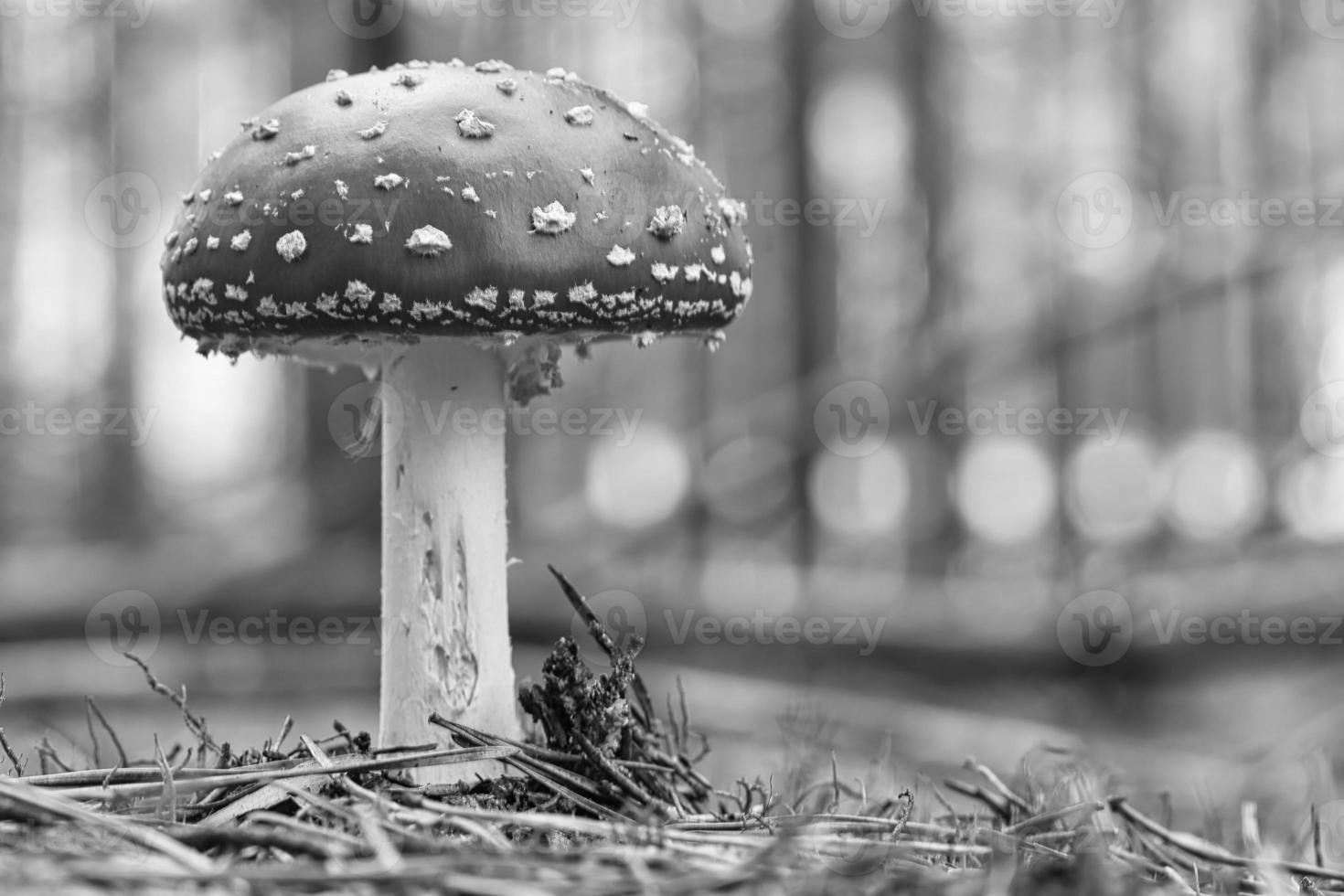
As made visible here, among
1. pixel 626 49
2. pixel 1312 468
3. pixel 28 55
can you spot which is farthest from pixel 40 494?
pixel 1312 468

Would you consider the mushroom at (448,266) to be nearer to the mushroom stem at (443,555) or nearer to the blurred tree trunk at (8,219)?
the mushroom stem at (443,555)

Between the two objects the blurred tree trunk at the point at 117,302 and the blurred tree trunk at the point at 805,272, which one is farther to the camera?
the blurred tree trunk at the point at 117,302

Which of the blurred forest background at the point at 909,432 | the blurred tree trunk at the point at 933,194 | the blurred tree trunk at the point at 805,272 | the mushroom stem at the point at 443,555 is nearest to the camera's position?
the mushroom stem at the point at 443,555

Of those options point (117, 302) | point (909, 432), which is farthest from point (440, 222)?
point (117, 302)

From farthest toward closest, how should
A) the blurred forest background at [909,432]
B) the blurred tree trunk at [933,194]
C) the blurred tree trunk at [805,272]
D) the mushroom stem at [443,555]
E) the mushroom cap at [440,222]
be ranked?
the blurred tree trunk at [933,194] → the blurred tree trunk at [805,272] → the blurred forest background at [909,432] → the mushroom stem at [443,555] → the mushroom cap at [440,222]

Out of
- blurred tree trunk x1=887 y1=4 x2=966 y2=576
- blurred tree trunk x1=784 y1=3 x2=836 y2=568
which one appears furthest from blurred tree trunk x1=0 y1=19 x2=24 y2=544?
blurred tree trunk x1=887 y1=4 x2=966 y2=576

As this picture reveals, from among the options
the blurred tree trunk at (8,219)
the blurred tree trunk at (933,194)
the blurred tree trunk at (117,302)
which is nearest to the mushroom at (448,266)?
the blurred tree trunk at (933,194)

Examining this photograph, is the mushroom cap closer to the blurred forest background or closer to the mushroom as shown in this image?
the mushroom

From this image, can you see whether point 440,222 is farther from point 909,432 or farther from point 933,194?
point 933,194
